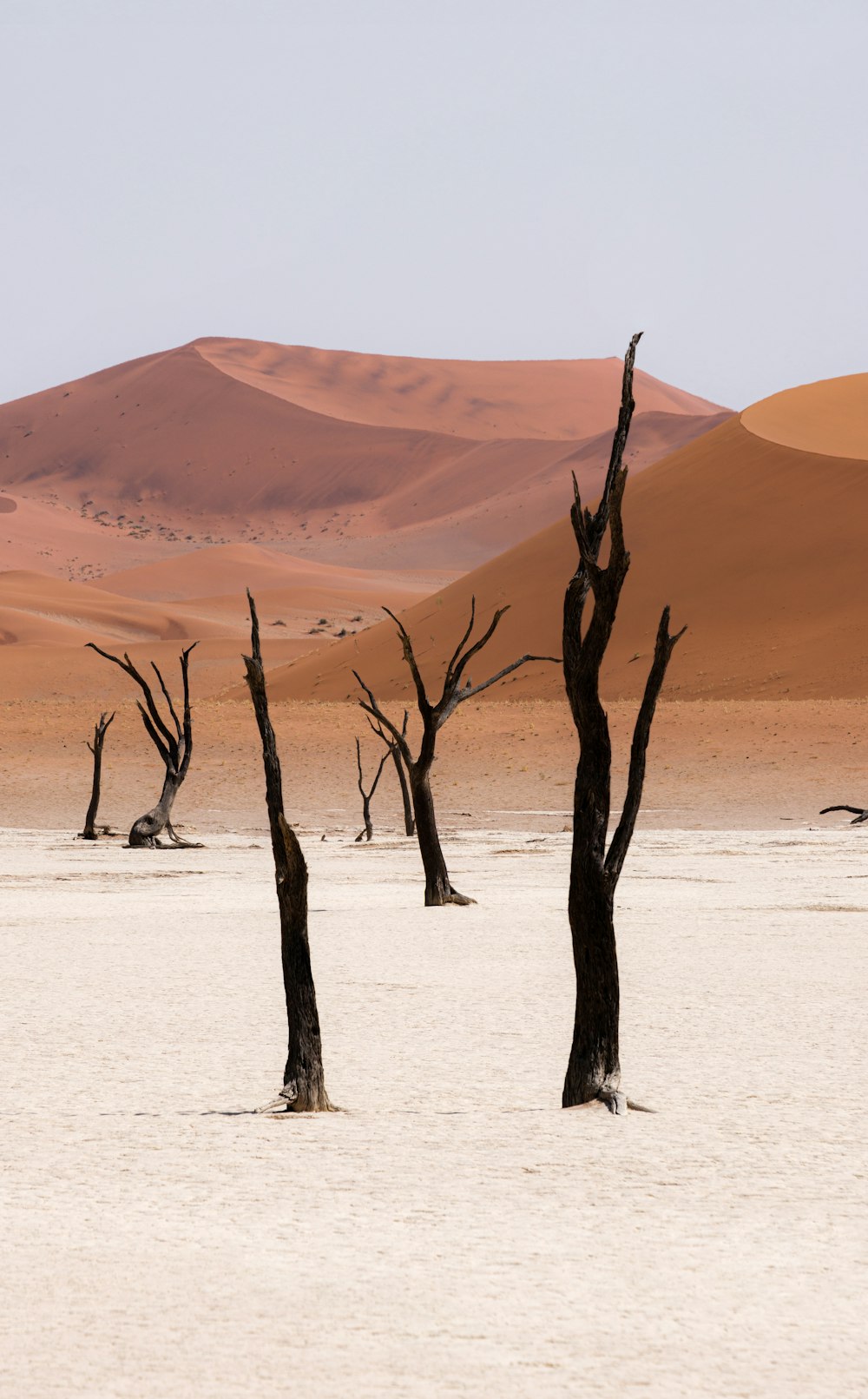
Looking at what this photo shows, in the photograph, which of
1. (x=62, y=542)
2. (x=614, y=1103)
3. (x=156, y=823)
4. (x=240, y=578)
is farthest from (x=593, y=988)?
(x=62, y=542)

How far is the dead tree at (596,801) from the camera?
6.81 meters

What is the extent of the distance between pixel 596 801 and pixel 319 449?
149710 millimetres

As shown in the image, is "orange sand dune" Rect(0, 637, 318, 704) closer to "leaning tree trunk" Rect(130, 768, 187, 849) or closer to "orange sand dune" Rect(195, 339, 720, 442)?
"leaning tree trunk" Rect(130, 768, 187, 849)

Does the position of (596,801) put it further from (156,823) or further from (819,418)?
(819,418)

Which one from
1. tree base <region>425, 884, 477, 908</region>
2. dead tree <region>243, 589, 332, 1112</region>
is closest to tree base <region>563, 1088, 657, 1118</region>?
dead tree <region>243, 589, 332, 1112</region>

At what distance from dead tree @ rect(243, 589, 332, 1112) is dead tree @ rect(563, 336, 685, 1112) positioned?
1.06 metres

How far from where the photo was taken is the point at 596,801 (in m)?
6.99

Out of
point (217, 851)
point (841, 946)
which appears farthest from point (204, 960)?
point (217, 851)

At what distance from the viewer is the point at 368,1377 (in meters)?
3.72

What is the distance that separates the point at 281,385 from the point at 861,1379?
580 ft

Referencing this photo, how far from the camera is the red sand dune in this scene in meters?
134

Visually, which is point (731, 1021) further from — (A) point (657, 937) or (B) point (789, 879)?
(B) point (789, 879)

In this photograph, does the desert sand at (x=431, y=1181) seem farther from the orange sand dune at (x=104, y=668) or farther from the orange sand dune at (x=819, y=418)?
the orange sand dune at (x=819, y=418)

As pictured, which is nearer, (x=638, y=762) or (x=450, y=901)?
(x=638, y=762)
